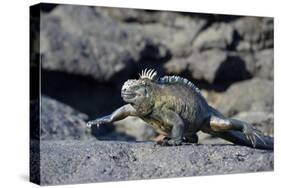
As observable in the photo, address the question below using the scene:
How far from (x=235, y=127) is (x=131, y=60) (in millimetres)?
4219

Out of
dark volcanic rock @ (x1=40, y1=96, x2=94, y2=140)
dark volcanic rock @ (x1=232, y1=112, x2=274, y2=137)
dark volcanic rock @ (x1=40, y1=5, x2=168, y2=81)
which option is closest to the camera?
dark volcanic rock @ (x1=232, y1=112, x2=274, y2=137)

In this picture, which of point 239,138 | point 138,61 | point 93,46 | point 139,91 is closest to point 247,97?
point 138,61

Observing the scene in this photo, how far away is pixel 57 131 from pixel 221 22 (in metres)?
3.58

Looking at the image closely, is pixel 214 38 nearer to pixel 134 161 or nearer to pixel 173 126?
pixel 173 126

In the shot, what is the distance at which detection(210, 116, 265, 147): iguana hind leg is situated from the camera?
8.95 m

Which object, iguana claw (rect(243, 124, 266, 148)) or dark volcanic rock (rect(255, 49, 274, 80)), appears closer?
iguana claw (rect(243, 124, 266, 148))

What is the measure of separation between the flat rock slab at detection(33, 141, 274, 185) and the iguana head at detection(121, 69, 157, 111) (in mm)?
563

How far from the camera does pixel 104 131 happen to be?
12.5 m

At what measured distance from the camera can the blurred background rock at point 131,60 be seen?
11875 mm

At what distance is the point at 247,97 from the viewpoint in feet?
38.9

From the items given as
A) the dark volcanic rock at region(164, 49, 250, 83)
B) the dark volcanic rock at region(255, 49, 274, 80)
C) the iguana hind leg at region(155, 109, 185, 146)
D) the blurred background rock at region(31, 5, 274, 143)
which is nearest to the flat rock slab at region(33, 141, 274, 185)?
the iguana hind leg at region(155, 109, 185, 146)

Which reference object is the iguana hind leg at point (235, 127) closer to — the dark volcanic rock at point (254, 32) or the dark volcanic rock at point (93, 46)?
the dark volcanic rock at point (254, 32)

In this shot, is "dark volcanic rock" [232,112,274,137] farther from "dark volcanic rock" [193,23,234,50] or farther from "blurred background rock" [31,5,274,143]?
"dark volcanic rock" [193,23,234,50]

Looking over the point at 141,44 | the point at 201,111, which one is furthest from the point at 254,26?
the point at 141,44
